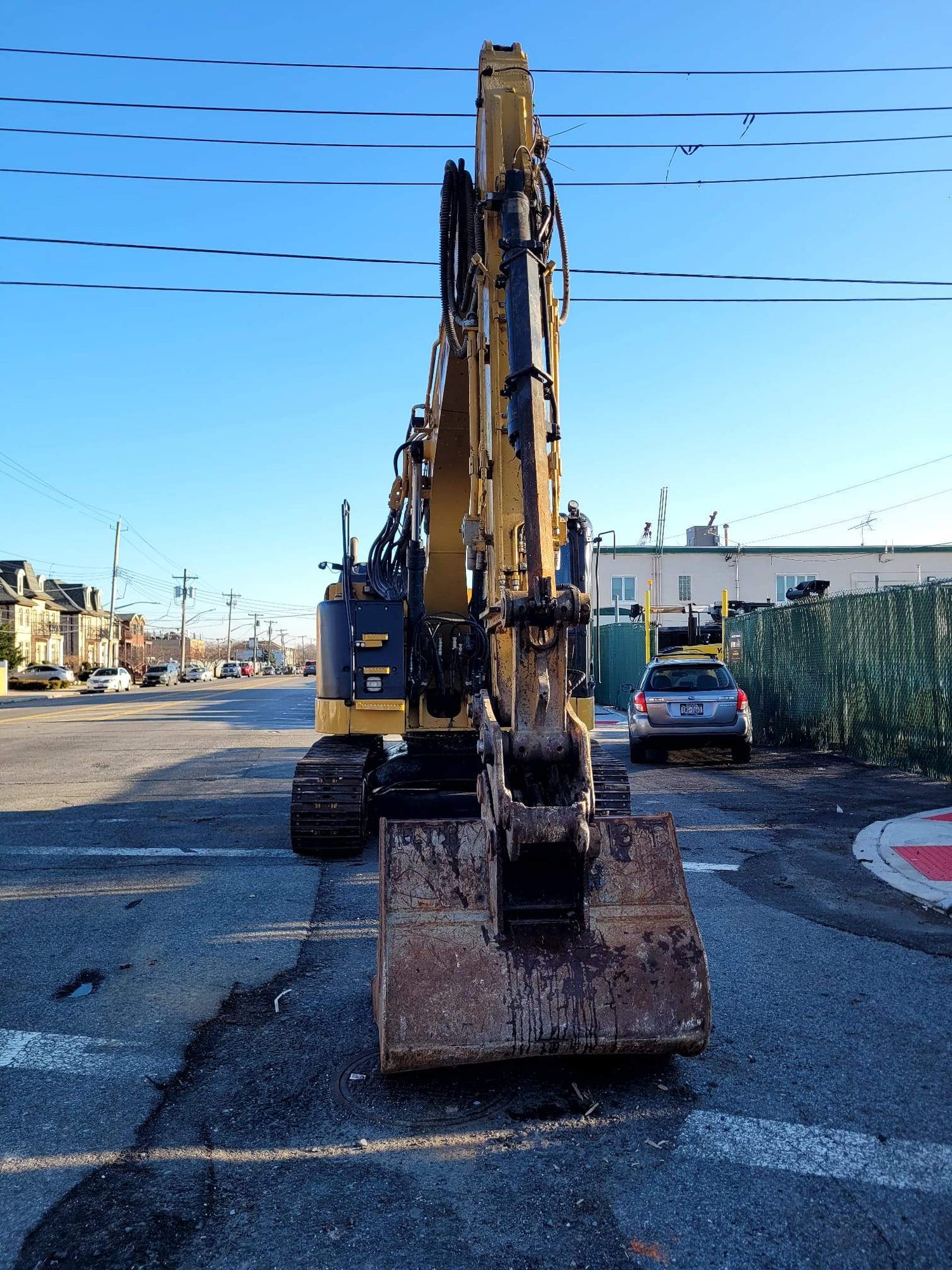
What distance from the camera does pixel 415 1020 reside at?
3547 millimetres

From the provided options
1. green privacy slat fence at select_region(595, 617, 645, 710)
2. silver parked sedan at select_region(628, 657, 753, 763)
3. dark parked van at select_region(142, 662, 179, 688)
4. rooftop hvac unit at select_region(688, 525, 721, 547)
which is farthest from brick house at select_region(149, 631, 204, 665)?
silver parked sedan at select_region(628, 657, 753, 763)

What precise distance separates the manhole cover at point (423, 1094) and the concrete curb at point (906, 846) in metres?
3.93

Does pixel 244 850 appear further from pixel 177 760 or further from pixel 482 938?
pixel 177 760

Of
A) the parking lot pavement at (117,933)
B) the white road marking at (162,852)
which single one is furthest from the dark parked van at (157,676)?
the white road marking at (162,852)

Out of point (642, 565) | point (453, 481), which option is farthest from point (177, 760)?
point (642, 565)

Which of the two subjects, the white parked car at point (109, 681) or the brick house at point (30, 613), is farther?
the brick house at point (30, 613)

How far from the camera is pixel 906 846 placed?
7.98 metres

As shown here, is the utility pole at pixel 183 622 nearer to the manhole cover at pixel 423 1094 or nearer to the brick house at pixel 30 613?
the brick house at pixel 30 613

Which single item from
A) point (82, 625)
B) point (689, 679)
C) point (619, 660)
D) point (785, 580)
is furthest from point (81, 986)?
point (82, 625)

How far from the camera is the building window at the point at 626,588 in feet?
152

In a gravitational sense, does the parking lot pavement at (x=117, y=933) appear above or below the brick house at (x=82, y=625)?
below

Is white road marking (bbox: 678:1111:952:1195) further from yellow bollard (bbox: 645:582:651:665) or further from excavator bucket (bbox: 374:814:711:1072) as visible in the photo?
yellow bollard (bbox: 645:582:651:665)

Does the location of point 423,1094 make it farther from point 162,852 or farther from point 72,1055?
point 162,852

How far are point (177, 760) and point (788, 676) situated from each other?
431 inches
